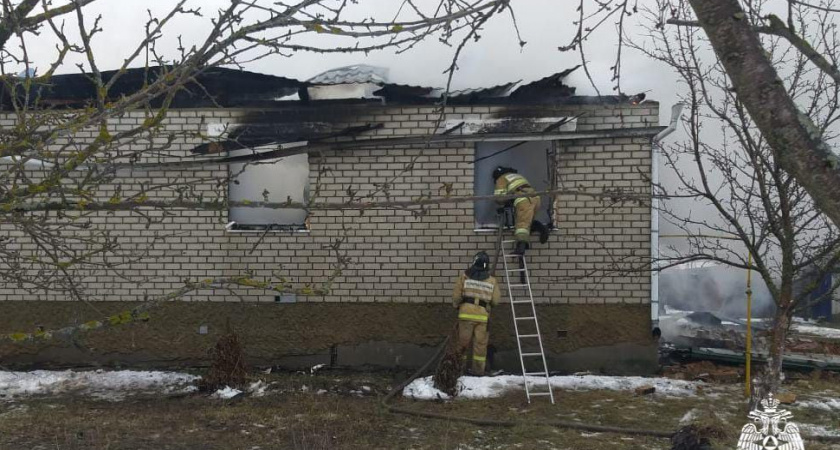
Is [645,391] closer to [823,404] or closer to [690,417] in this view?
[690,417]

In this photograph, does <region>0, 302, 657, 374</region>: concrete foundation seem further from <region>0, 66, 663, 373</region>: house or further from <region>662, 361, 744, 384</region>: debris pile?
<region>662, 361, 744, 384</region>: debris pile

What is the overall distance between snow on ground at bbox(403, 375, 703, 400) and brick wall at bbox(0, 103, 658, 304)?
882 millimetres

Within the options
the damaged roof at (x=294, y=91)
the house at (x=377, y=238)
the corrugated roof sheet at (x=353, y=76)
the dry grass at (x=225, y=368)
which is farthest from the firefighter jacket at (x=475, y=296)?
A: the corrugated roof sheet at (x=353, y=76)

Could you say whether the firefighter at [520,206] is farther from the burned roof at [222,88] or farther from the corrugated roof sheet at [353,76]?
the burned roof at [222,88]

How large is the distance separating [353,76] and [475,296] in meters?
2.96

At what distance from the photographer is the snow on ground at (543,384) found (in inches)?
282

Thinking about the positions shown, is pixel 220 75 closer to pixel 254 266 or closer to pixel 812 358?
pixel 254 266

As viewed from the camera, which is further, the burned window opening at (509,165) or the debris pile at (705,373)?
the burned window opening at (509,165)

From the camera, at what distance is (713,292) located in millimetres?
11594

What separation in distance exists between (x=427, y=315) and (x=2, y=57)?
5.71m

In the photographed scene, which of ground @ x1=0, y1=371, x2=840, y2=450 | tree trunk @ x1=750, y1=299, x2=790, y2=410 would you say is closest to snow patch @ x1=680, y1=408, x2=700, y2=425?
ground @ x1=0, y1=371, x2=840, y2=450

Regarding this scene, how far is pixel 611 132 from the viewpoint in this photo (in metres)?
7.80

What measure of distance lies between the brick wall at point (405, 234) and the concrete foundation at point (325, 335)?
155 mm

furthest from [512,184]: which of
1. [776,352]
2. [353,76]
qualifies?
[776,352]
